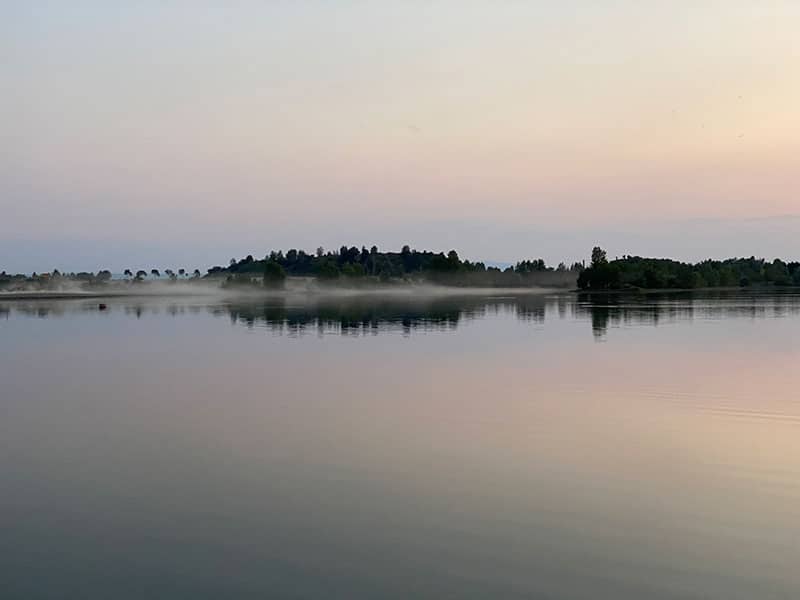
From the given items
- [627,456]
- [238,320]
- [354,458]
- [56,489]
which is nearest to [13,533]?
[56,489]

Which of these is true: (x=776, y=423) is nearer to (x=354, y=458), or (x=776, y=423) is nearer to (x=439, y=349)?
(x=354, y=458)

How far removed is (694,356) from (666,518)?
2844 cm

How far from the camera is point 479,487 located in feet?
53.0

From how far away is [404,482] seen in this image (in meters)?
16.6

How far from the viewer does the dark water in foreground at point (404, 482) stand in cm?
1170

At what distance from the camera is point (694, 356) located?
4044 centimetres

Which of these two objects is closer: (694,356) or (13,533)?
(13,533)

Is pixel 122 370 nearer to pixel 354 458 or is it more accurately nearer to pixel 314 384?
pixel 314 384

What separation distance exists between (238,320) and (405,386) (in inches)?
2102

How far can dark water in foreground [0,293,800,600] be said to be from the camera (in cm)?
1170

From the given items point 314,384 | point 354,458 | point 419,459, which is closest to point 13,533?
point 354,458

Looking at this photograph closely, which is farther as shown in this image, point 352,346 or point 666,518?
point 352,346

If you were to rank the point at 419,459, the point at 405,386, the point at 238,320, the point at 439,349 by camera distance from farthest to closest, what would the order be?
the point at 238,320 < the point at 439,349 < the point at 405,386 < the point at 419,459

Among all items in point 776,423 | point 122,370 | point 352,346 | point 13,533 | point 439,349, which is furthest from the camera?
point 352,346
